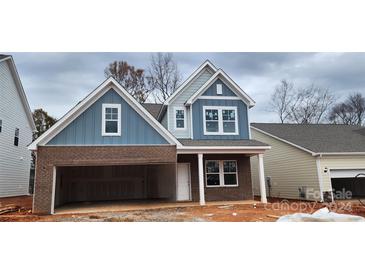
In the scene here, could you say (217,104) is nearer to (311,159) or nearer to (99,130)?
(311,159)

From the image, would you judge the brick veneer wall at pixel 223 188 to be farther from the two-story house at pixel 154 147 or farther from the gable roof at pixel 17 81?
the gable roof at pixel 17 81

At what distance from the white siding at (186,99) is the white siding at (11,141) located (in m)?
10.4

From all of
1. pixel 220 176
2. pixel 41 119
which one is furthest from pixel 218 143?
pixel 41 119

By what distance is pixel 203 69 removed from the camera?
17.3 m

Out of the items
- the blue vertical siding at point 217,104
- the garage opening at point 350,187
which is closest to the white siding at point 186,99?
the blue vertical siding at point 217,104

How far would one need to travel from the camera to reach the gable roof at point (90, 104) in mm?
12570

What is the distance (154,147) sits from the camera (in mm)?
13734

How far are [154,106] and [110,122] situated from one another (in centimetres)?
852

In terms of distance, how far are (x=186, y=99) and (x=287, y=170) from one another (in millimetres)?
8344

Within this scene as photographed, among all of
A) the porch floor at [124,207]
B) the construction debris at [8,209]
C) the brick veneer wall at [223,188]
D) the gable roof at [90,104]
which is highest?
the gable roof at [90,104]

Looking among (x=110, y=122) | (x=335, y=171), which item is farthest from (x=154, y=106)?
(x=335, y=171)

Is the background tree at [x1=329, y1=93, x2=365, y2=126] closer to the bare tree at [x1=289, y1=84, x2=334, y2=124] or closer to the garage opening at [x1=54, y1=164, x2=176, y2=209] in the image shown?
the bare tree at [x1=289, y1=84, x2=334, y2=124]

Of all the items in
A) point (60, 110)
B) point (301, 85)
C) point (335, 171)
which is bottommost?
point (335, 171)

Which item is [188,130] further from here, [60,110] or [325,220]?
[60,110]
